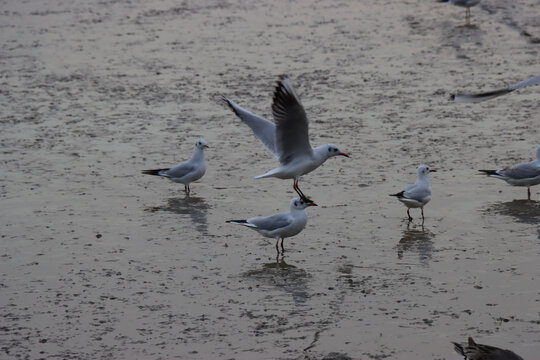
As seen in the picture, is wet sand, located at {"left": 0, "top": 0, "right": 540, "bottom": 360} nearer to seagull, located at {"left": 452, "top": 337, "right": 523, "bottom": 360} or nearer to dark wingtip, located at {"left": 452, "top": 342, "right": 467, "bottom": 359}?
dark wingtip, located at {"left": 452, "top": 342, "right": 467, "bottom": 359}

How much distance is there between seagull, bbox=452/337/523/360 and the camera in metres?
6.27

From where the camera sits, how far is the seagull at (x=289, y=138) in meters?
9.68

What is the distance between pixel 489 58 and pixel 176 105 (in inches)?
228

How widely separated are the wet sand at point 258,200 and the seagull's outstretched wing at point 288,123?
600 mm

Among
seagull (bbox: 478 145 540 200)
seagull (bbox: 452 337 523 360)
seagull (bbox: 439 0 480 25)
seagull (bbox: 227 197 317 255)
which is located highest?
seagull (bbox: 452 337 523 360)

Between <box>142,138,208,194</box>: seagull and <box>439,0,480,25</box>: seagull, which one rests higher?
<box>142,138,208,194</box>: seagull

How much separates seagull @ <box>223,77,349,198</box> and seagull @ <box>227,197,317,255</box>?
632 mm

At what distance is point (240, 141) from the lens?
13102mm

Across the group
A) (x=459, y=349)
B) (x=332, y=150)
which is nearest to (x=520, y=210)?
Answer: (x=332, y=150)

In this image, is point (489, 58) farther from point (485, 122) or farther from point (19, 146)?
point (19, 146)

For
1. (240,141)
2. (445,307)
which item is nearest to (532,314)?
(445,307)

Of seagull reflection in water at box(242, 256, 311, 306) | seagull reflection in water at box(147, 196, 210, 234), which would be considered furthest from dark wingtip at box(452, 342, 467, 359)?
seagull reflection in water at box(147, 196, 210, 234)

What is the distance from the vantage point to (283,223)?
9109 millimetres

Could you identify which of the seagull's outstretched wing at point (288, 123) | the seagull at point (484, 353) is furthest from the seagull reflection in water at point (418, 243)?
the seagull at point (484, 353)
